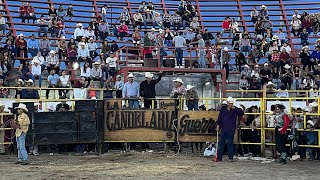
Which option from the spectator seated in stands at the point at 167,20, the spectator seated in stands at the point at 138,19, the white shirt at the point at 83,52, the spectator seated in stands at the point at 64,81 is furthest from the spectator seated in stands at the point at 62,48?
the spectator seated in stands at the point at 167,20

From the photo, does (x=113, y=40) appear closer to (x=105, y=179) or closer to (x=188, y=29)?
(x=188, y=29)

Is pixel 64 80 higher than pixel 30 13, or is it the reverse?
pixel 30 13

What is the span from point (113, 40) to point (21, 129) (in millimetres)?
12659

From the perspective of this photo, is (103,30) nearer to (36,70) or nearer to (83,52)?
(83,52)

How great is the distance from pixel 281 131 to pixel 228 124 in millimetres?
1316

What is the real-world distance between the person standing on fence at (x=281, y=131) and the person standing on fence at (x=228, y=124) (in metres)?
0.93

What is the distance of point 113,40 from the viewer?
27.7 m

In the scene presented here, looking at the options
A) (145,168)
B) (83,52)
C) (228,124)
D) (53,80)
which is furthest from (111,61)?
(145,168)

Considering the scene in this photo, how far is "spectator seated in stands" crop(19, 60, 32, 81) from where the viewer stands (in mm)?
22766

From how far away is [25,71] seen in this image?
75.6 feet

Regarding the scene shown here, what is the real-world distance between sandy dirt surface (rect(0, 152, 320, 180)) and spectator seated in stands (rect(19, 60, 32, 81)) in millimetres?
6201

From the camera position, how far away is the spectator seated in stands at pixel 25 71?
22.8 meters

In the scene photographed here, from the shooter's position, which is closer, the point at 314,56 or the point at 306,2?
the point at 314,56

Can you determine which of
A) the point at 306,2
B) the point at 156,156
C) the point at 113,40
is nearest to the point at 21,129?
the point at 156,156
